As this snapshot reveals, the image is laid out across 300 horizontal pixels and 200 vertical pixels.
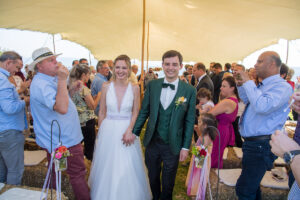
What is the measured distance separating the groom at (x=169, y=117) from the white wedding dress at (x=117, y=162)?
33cm

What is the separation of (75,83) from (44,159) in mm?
1475

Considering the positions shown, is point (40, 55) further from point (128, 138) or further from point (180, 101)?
point (180, 101)

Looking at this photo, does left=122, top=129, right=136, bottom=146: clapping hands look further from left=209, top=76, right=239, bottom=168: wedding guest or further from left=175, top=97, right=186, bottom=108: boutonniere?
left=209, top=76, right=239, bottom=168: wedding guest

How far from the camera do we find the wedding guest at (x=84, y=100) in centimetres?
311

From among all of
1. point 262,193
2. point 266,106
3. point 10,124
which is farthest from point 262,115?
point 10,124

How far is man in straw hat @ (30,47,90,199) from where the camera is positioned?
6.59 ft

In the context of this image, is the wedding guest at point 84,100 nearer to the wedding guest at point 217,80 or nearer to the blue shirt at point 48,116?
the blue shirt at point 48,116

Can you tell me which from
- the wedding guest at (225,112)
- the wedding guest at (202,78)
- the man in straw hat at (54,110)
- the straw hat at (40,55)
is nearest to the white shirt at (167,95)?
the wedding guest at (225,112)

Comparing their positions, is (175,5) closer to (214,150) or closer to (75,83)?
(75,83)

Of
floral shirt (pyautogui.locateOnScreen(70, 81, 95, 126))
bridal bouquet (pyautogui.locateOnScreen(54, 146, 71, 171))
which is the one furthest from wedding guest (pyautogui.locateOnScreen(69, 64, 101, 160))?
bridal bouquet (pyautogui.locateOnScreen(54, 146, 71, 171))

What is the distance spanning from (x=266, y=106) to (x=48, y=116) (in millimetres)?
2263

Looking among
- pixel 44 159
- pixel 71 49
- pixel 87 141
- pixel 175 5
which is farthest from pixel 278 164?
pixel 71 49

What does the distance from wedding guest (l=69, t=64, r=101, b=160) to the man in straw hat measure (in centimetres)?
89

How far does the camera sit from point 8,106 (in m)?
2.15
